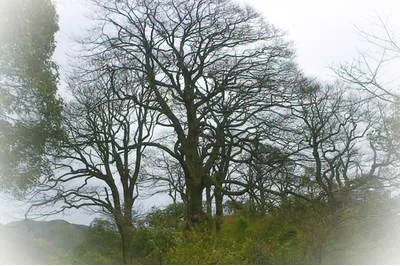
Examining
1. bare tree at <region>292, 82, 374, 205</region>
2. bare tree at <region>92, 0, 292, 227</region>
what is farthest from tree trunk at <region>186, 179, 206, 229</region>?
bare tree at <region>292, 82, 374, 205</region>

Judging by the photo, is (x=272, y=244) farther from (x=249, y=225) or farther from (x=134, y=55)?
(x=134, y=55)

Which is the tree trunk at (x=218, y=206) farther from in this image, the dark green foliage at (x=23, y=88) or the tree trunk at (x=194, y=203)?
the dark green foliage at (x=23, y=88)

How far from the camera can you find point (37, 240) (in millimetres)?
12570

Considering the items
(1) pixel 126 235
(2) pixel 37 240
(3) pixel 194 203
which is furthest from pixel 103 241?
(3) pixel 194 203

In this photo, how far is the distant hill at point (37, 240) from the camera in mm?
8891

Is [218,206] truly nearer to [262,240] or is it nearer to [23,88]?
[262,240]

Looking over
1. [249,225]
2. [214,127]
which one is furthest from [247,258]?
[214,127]

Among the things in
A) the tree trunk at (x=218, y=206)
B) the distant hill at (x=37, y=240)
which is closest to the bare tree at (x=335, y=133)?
the tree trunk at (x=218, y=206)

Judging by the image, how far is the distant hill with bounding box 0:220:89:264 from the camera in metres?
8.89

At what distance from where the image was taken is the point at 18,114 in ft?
34.0

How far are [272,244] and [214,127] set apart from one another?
4.69 metres

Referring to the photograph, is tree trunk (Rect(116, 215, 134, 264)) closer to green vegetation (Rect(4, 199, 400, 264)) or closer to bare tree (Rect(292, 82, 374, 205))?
green vegetation (Rect(4, 199, 400, 264))

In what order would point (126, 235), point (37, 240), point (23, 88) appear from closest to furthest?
point (23, 88) → point (37, 240) → point (126, 235)

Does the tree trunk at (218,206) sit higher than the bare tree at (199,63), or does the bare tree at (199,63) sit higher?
the bare tree at (199,63)
